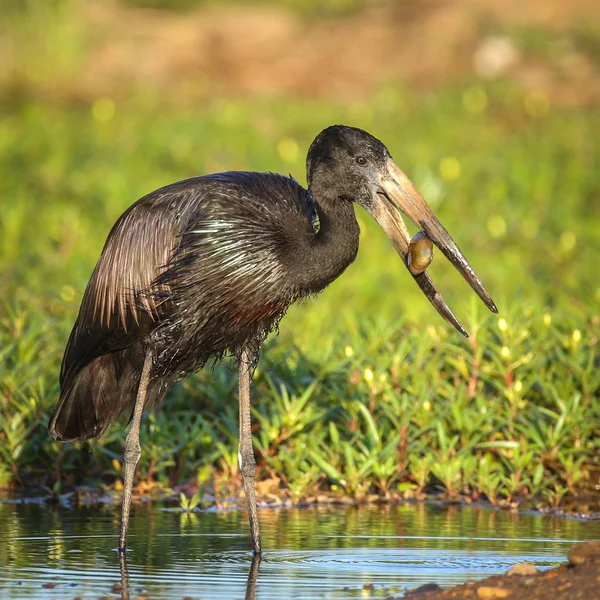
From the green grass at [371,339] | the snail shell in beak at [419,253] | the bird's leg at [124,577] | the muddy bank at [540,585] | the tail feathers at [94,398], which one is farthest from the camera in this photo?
the green grass at [371,339]

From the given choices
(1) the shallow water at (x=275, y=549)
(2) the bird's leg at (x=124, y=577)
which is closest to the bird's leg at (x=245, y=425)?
(1) the shallow water at (x=275, y=549)

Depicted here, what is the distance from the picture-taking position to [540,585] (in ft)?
13.4

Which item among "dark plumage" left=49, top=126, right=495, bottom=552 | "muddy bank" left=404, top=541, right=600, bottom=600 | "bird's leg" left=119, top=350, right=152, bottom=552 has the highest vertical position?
"dark plumage" left=49, top=126, right=495, bottom=552

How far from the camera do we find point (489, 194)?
12.5 metres

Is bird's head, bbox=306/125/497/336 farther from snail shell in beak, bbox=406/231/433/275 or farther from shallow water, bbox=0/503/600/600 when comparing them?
shallow water, bbox=0/503/600/600

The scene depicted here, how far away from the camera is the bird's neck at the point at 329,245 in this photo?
534cm

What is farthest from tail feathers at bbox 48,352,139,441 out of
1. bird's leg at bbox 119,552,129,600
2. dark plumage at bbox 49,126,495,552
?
bird's leg at bbox 119,552,129,600

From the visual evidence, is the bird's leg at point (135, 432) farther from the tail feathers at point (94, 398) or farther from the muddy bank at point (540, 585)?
the muddy bank at point (540, 585)

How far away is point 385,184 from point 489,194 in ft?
23.7

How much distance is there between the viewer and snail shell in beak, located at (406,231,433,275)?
5.31 metres

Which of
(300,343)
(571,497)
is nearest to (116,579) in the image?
(571,497)

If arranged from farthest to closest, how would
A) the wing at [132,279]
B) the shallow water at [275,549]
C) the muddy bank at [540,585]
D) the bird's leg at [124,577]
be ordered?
the wing at [132,279] < the shallow water at [275,549] < the bird's leg at [124,577] < the muddy bank at [540,585]

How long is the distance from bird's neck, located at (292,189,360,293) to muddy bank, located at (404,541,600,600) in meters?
1.51

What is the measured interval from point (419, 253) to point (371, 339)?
6.72 feet
